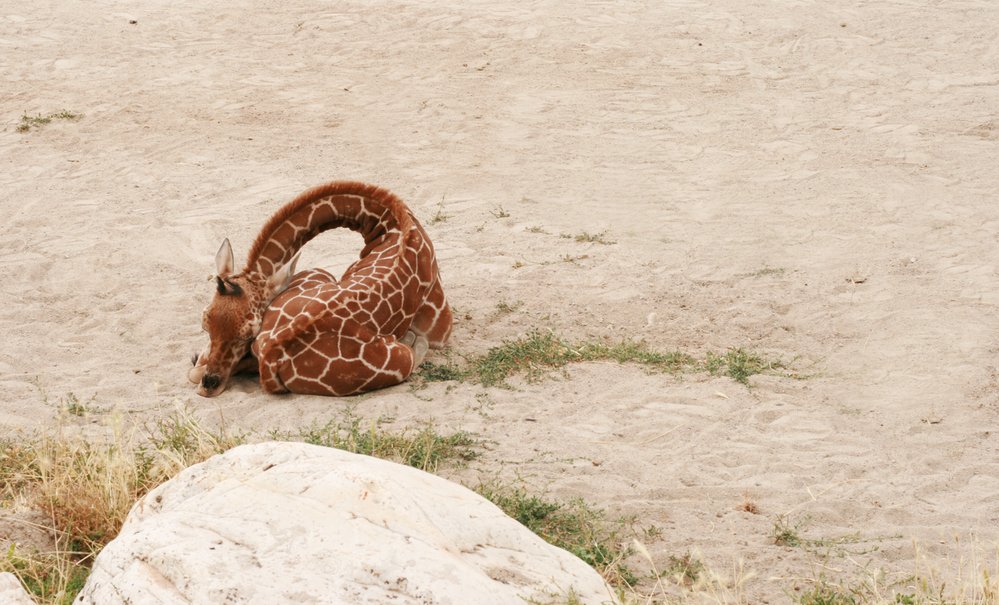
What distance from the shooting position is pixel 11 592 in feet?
11.8

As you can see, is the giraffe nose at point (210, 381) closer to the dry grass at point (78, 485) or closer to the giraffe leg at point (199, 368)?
the giraffe leg at point (199, 368)

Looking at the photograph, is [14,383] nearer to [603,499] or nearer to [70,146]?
[603,499]

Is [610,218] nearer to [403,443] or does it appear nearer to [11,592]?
[403,443]

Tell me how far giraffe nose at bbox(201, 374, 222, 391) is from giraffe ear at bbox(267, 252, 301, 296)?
2.35ft

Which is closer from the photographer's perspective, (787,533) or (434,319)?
(787,533)

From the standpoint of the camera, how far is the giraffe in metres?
6.55

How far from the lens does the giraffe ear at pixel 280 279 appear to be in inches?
278

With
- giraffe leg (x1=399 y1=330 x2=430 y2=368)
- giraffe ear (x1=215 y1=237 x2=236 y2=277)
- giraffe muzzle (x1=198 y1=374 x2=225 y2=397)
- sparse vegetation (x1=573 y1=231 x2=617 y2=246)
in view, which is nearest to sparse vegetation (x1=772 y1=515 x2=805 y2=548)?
giraffe leg (x1=399 y1=330 x2=430 y2=368)

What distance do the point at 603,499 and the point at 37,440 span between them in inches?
117

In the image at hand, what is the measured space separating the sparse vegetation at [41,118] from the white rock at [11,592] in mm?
8289

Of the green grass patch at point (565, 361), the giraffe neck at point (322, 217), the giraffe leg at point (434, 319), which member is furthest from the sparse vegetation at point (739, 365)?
the giraffe neck at point (322, 217)

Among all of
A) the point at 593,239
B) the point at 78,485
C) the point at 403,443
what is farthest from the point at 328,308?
the point at 593,239

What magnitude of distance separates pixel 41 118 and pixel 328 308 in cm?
606

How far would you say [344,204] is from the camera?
7277 millimetres
